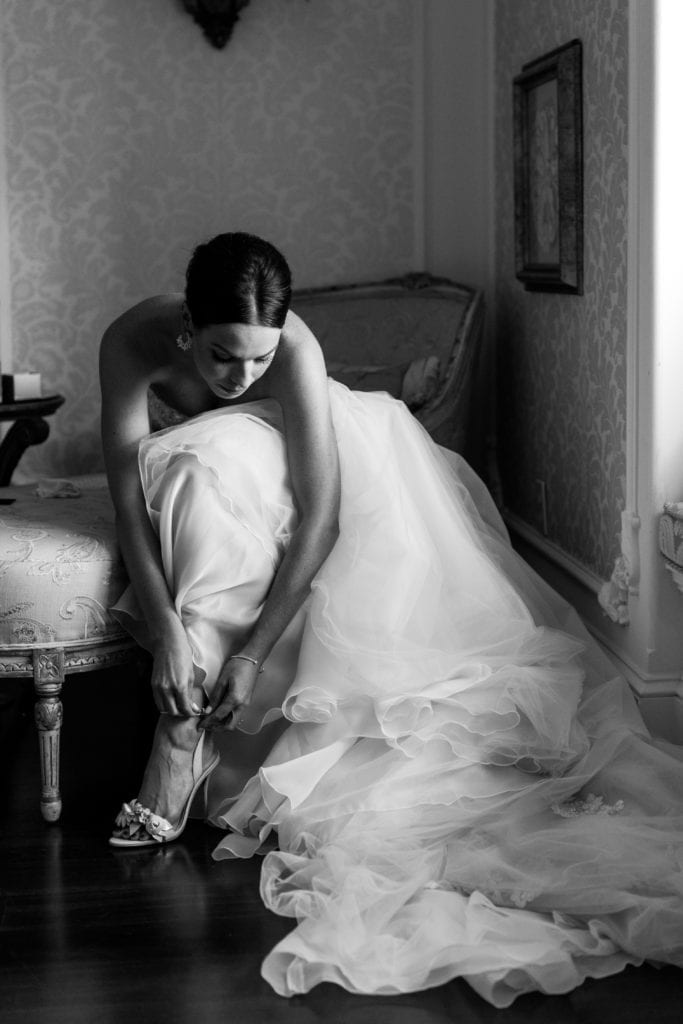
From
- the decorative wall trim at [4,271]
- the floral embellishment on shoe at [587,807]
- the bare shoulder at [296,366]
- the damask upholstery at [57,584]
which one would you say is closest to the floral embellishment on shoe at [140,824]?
the damask upholstery at [57,584]

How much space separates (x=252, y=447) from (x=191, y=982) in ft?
3.69

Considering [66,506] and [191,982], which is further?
[66,506]

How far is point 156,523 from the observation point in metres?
2.61

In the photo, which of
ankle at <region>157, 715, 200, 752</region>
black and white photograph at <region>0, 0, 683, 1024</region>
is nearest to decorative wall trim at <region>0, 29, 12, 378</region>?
black and white photograph at <region>0, 0, 683, 1024</region>

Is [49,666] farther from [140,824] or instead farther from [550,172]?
[550,172]

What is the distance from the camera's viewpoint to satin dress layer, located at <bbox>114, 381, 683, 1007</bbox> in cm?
199

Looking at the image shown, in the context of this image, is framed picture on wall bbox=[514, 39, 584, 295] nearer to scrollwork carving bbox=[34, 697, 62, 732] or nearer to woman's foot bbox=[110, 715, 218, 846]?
woman's foot bbox=[110, 715, 218, 846]

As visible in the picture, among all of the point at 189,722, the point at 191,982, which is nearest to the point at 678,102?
the point at 189,722

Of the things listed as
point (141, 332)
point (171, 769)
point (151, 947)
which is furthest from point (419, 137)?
point (151, 947)

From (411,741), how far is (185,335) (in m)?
0.98

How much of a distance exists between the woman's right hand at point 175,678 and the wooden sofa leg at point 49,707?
245mm

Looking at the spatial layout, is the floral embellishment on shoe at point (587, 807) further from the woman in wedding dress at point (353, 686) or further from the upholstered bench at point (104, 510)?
the upholstered bench at point (104, 510)

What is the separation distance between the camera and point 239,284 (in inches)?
92.7

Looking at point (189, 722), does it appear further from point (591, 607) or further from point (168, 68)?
point (168, 68)
